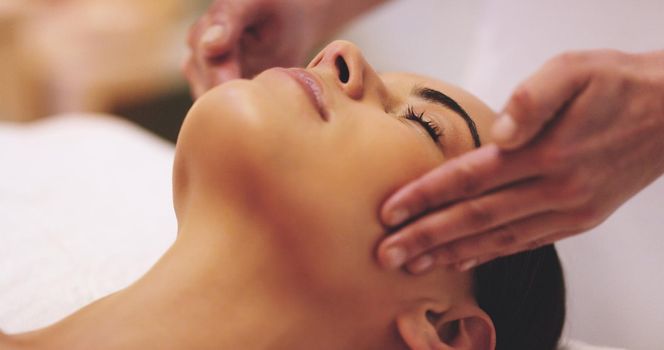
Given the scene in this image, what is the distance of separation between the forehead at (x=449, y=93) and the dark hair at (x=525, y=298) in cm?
19

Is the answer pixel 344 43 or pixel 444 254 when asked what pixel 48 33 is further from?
pixel 444 254

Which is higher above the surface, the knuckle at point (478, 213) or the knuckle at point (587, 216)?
the knuckle at point (478, 213)

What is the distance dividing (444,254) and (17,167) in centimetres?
122

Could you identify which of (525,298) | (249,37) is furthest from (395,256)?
(249,37)

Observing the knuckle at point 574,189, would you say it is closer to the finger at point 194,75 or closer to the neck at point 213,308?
the neck at point 213,308

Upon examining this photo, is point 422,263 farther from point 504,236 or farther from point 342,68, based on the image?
point 342,68

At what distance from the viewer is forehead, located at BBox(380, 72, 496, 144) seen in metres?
0.97

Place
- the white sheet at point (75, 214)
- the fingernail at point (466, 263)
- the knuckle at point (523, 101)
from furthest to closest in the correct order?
the white sheet at point (75, 214) → the fingernail at point (466, 263) → the knuckle at point (523, 101)

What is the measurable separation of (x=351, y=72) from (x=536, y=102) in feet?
0.89

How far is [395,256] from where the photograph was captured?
0.81 m

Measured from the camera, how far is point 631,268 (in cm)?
133

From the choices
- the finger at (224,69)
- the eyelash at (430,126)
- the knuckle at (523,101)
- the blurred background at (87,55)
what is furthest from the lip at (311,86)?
the blurred background at (87,55)

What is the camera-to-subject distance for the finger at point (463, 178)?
765 millimetres

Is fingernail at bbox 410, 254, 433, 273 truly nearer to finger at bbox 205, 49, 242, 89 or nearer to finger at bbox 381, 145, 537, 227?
finger at bbox 381, 145, 537, 227
